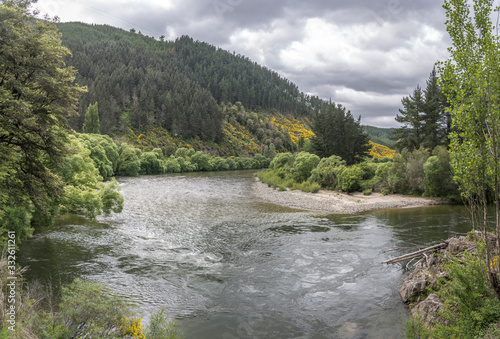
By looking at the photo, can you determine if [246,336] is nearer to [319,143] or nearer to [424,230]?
[424,230]

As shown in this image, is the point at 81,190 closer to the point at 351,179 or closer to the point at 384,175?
the point at 351,179

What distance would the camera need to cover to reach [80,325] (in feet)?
25.5

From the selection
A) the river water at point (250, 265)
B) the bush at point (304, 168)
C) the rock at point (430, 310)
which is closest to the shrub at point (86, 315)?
the river water at point (250, 265)

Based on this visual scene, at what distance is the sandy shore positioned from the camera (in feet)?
115

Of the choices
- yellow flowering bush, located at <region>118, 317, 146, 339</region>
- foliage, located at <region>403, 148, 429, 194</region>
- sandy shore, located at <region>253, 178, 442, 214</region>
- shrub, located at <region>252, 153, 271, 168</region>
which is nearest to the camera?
yellow flowering bush, located at <region>118, 317, 146, 339</region>

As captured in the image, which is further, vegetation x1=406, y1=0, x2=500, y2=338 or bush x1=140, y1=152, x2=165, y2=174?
bush x1=140, y1=152, x2=165, y2=174

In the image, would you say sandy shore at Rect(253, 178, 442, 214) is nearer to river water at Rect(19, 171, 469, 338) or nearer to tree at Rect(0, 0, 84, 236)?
river water at Rect(19, 171, 469, 338)

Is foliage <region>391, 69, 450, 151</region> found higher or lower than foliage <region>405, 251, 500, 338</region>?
higher

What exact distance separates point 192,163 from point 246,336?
94616 millimetres

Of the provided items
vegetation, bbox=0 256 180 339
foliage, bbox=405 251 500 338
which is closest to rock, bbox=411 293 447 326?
foliage, bbox=405 251 500 338

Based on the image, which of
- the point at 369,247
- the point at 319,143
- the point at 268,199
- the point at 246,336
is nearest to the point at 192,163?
the point at 319,143

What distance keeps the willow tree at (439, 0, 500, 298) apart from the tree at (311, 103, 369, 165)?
5925 centimetres

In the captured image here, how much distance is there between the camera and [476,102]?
28.7ft

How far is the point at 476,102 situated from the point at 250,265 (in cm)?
1306
